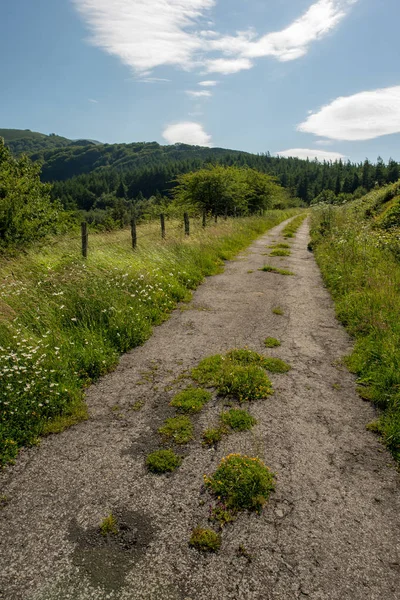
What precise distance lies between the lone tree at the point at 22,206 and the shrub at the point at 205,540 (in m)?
9.30

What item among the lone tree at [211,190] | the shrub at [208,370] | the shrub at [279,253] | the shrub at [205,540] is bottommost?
the shrub at [205,540]

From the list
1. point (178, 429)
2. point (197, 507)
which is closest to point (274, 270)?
point (178, 429)

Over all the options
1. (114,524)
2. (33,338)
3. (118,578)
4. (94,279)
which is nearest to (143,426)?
(114,524)

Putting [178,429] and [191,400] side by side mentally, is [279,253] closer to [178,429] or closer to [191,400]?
[191,400]

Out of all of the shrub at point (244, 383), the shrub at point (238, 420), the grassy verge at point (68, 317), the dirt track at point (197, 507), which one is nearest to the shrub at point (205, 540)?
the dirt track at point (197, 507)

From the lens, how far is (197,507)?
10.4 feet

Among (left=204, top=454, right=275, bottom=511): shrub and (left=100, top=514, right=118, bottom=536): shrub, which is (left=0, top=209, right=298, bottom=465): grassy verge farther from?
→ (left=204, top=454, right=275, bottom=511): shrub

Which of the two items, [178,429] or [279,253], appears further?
[279,253]

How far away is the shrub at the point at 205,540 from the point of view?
278 cm

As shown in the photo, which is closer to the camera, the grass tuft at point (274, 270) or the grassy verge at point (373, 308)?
the grassy verge at point (373, 308)

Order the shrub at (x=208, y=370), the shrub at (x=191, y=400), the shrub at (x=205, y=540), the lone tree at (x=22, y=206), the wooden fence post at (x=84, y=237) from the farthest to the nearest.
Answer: the lone tree at (x=22, y=206)
the wooden fence post at (x=84, y=237)
the shrub at (x=208, y=370)
the shrub at (x=191, y=400)
the shrub at (x=205, y=540)

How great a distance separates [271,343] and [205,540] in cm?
415

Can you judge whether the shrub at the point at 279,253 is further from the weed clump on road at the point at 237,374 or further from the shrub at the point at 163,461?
the shrub at the point at 163,461

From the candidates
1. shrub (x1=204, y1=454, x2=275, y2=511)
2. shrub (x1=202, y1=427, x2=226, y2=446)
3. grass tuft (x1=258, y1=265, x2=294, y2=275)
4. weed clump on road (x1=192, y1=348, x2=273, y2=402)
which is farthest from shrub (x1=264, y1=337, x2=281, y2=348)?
grass tuft (x1=258, y1=265, x2=294, y2=275)
